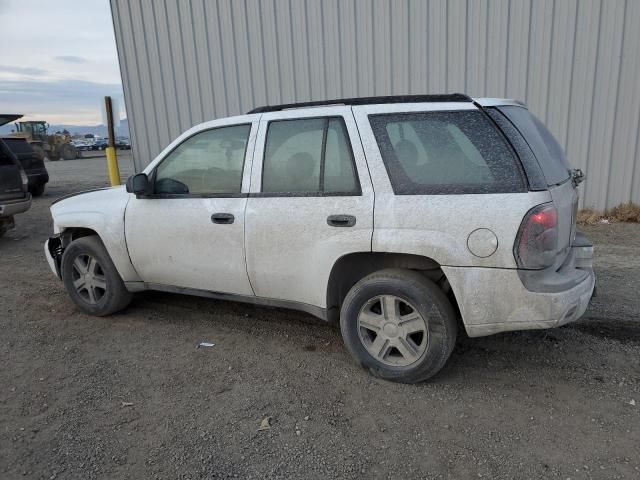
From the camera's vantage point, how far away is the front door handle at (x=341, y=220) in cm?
321

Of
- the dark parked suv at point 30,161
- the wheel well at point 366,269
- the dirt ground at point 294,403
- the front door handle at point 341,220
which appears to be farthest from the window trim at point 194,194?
the dark parked suv at point 30,161

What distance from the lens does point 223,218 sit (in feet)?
12.1

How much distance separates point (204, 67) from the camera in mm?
9125

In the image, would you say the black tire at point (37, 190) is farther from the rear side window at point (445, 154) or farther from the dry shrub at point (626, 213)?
the dry shrub at point (626, 213)

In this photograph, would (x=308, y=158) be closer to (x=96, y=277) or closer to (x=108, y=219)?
(x=108, y=219)

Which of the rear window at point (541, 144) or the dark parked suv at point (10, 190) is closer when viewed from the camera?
the rear window at point (541, 144)

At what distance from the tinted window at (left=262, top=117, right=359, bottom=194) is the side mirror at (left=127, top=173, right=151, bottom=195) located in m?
1.05

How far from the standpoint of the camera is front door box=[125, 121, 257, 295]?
371cm

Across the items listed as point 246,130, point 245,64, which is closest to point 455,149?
point 246,130

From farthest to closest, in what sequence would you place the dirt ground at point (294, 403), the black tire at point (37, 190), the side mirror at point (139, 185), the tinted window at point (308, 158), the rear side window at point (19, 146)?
the black tire at point (37, 190) → the rear side window at point (19, 146) → the side mirror at point (139, 185) → the tinted window at point (308, 158) → the dirt ground at point (294, 403)

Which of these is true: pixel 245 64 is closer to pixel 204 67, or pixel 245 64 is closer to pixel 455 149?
pixel 204 67

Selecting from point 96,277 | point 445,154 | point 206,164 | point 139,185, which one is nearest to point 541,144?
point 445,154

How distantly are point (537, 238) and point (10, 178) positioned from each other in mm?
8013

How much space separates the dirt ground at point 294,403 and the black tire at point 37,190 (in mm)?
10078
